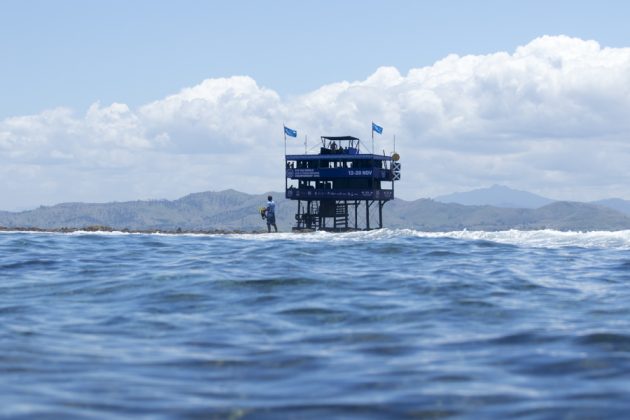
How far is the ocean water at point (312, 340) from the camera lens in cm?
1059

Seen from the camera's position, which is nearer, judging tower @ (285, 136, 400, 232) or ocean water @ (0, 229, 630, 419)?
ocean water @ (0, 229, 630, 419)

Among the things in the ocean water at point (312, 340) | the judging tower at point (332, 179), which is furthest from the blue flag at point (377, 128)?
the ocean water at point (312, 340)

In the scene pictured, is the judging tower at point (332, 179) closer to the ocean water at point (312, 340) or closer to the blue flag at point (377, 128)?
the blue flag at point (377, 128)

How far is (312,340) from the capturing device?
48.1 ft

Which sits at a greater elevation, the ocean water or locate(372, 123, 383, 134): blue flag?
locate(372, 123, 383, 134): blue flag

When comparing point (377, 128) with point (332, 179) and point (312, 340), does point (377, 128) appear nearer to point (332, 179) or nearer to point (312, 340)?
point (332, 179)

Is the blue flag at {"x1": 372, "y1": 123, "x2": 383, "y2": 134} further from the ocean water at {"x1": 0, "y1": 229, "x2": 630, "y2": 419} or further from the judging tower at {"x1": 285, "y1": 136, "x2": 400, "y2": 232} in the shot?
the ocean water at {"x1": 0, "y1": 229, "x2": 630, "y2": 419}

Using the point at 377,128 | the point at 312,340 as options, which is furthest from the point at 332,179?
the point at 312,340

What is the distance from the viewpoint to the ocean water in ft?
34.8

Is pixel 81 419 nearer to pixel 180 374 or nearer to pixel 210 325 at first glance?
pixel 180 374

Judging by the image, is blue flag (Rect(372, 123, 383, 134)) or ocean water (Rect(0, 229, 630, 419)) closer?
ocean water (Rect(0, 229, 630, 419))

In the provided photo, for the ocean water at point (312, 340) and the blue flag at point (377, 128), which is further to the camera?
the blue flag at point (377, 128)

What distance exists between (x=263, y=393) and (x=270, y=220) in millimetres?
62255

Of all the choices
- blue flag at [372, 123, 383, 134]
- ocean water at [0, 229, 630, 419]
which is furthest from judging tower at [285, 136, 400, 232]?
ocean water at [0, 229, 630, 419]
